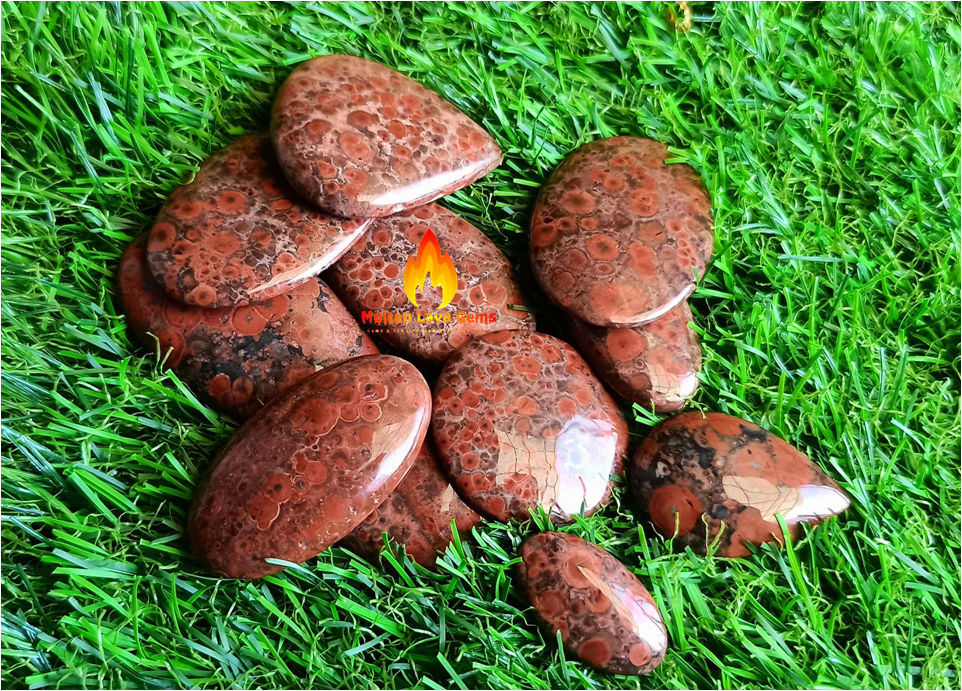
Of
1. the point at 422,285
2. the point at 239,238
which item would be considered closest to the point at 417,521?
the point at 422,285

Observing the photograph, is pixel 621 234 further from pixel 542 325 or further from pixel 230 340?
pixel 230 340

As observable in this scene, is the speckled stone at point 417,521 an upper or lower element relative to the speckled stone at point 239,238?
lower

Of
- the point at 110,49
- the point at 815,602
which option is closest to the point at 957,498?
the point at 815,602

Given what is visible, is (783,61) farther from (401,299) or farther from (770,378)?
(401,299)

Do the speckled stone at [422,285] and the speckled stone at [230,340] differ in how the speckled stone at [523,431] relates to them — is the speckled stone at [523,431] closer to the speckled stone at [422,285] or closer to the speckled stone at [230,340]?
the speckled stone at [422,285]

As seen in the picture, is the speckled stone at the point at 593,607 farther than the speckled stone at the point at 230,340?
No

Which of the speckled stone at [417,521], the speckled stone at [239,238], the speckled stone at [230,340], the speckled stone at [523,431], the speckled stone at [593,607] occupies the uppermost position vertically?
the speckled stone at [239,238]

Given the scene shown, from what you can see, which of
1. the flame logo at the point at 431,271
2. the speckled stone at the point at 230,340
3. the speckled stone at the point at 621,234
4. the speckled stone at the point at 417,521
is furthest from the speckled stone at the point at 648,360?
the speckled stone at the point at 230,340
